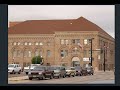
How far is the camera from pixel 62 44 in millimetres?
131125

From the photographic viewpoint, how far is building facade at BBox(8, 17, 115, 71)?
127625 mm

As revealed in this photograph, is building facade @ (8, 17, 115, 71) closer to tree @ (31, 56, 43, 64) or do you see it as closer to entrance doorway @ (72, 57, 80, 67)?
entrance doorway @ (72, 57, 80, 67)

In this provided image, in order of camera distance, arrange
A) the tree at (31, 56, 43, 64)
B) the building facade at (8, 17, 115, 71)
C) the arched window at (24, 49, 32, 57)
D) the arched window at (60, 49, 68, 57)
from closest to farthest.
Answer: the tree at (31, 56, 43, 64) → the building facade at (8, 17, 115, 71) → the arched window at (60, 49, 68, 57) → the arched window at (24, 49, 32, 57)

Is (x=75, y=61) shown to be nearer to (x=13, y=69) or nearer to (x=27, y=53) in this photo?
(x=27, y=53)

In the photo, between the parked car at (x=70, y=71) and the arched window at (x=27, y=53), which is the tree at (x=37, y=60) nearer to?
the arched window at (x=27, y=53)

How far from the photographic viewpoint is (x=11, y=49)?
135m

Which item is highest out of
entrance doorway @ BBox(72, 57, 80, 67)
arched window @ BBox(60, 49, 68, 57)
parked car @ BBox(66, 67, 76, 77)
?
arched window @ BBox(60, 49, 68, 57)

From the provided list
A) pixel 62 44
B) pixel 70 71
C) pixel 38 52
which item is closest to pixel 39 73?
pixel 70 71

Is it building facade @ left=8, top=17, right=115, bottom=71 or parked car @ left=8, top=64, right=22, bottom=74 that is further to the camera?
building facade @ left=8, top=17, right=115, bottom=71

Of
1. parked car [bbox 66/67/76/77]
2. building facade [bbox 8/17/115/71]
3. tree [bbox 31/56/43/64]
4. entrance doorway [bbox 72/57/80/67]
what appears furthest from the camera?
entrance doorway [bbox 72/57/80/67]

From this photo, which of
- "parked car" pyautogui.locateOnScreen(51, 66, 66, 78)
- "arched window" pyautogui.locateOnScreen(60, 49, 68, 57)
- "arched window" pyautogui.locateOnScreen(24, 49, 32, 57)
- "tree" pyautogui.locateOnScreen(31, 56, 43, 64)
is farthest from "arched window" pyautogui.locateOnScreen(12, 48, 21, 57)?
"parked car" pyautogui.locateOnScreen(51, 66, 66, 78)

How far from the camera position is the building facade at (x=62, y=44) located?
12762 centimetres
